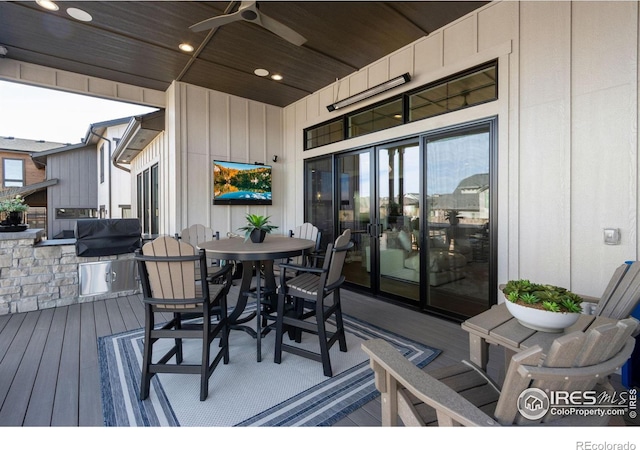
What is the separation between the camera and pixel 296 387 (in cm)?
216

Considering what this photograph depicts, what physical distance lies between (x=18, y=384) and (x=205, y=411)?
1.52 m

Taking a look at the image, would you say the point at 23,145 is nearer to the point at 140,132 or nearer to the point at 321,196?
the point at 140,132

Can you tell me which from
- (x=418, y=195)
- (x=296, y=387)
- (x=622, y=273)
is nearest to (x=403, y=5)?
(x=418, y=195)

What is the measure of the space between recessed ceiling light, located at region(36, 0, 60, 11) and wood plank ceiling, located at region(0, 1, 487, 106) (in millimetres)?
68

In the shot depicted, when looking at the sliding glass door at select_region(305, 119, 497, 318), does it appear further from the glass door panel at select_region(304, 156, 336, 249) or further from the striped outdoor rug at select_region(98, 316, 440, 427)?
the striped outdoor rug at select_region(98, 316, 440, 427)

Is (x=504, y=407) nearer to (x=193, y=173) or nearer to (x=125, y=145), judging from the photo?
(x=193, y=173)

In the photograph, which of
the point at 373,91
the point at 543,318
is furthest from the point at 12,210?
the point at 543,318

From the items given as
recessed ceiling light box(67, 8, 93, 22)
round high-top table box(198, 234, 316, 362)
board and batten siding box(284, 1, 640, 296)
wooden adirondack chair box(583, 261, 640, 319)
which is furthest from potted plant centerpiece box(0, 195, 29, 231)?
wooden adirondack chair box(583, 261, 640, 319)

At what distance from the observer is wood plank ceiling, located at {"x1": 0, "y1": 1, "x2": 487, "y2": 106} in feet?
10.6

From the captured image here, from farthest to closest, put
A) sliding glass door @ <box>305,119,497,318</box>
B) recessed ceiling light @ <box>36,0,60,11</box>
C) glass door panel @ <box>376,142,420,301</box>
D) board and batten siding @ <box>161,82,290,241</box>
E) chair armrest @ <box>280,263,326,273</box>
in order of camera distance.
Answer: board and batten siding @ <box>161,82,290,241</box>
glass door panel @ <box>376,142,420,301</box>
sliding glass door @ <box>305,119,497,318</box>
recessed ceiling light @ <box>36,0,60,11</box>
chair armrest @ <box>280,263,326,273</box>

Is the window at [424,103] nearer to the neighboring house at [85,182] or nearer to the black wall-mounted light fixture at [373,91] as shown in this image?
the black wall-mounted light fixture at [373,91]

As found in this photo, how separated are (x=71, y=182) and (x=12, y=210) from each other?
10255 mm

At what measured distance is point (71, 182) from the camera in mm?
11812

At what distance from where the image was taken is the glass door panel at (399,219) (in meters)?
3.99
